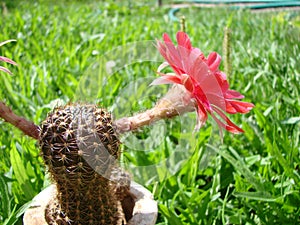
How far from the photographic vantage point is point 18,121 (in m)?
0.84

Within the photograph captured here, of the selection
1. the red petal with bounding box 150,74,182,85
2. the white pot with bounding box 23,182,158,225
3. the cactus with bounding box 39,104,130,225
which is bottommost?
the white pot with bounding box 23,182,158,225

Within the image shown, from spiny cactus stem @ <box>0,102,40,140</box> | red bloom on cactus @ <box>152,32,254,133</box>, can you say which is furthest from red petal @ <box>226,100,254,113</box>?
spiny cactus stem @ <box>0,102,40,140</box>

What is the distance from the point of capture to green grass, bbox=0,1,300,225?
122 cm

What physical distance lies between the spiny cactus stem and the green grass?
0.72 ft

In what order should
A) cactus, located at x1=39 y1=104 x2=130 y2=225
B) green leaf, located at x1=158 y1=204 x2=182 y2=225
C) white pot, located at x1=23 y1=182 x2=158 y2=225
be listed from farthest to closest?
green leaf, located at x1=158 y1=204 x2=182 y2=225 < white pot, located at x1=23 y1=182 x2=158 y2=225 < cactus, located at x1=39 y1=104 x2=130 y2=225

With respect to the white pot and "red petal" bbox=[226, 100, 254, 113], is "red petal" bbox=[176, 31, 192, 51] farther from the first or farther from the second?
the white pot

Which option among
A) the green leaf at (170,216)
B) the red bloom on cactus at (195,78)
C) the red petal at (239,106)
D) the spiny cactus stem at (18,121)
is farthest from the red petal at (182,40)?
the green leaf at (170,216)

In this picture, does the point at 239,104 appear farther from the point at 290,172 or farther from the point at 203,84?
the point at 290,172

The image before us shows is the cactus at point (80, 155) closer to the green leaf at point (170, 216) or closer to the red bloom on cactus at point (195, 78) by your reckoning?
the red bloom on cactus at point (195, 78)

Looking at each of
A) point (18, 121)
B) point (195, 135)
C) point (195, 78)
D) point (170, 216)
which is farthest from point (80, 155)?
point (195, 135)

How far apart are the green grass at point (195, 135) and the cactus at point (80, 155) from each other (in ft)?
0.55

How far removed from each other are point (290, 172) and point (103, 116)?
0.65 metres

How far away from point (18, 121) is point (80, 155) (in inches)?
5.4

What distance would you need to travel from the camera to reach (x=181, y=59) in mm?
828
